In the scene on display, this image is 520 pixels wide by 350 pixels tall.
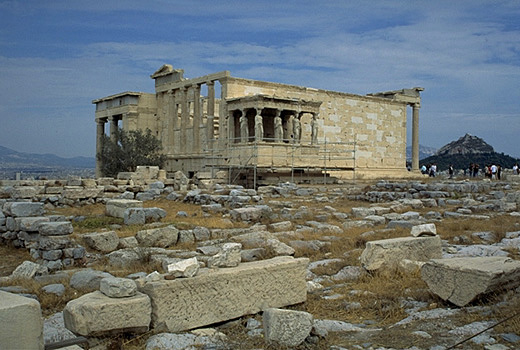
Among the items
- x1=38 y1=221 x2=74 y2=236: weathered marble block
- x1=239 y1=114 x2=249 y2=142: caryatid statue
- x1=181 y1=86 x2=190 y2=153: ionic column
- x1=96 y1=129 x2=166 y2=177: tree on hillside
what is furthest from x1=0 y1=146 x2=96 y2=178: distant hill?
x1=38 y1=221 x2=74 y2=236: weathered marble block

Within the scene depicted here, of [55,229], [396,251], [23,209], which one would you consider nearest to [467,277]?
[396,251]

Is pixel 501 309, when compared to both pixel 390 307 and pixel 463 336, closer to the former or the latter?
pixel 463 336

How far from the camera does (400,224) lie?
11.1 m

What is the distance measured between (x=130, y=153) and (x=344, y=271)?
22905mm

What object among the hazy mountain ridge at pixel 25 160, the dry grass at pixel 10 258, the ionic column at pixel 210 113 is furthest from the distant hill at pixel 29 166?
the dry grass at pixel 10 258

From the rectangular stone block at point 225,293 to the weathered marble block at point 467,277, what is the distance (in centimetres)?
141

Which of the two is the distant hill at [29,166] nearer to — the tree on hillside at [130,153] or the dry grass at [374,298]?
the tree on hillside at [130,153]

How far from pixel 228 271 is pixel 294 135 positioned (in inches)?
898

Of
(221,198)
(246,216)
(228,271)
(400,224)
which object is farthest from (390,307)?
(221,198)

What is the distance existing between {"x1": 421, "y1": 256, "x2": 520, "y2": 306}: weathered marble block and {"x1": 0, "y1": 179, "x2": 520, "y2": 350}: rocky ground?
0.35 feet

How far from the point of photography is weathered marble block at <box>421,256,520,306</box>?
5.57m

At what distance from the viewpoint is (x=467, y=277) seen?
5.70 metres

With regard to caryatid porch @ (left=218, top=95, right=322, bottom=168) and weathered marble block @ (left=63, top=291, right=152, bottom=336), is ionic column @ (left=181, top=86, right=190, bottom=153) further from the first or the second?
weathered marble block @ (left=63, top=291, right=152, bottom=336)

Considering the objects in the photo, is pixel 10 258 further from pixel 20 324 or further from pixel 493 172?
pixel 493 172
